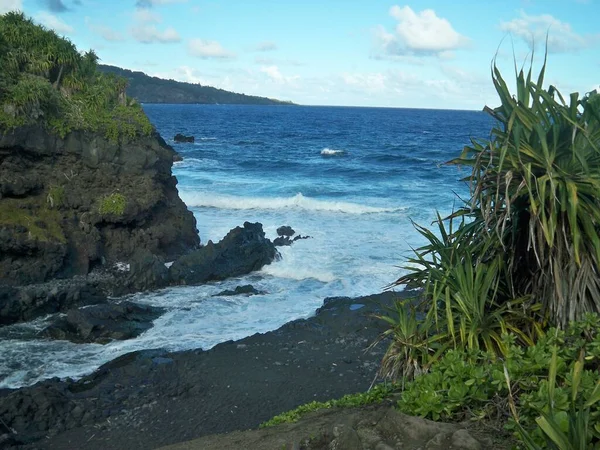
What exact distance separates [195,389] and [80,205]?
9.92 m

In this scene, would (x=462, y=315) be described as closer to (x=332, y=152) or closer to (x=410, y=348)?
(x=410, y=348)

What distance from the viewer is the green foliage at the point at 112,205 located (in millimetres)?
19219

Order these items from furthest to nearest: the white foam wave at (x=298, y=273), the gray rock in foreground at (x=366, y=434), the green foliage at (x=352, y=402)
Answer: the white foam wave at (x=298, y=273)
the green foliage at (x=352, y=402)
the gray rock in foreground at (x=366, y=434)

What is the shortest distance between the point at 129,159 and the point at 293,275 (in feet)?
21.4

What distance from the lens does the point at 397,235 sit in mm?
25375

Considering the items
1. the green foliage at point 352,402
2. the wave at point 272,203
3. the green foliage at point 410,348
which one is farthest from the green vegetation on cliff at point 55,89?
the green foliage at point 410,348

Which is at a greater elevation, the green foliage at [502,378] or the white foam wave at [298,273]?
the green foliage at [502,378]

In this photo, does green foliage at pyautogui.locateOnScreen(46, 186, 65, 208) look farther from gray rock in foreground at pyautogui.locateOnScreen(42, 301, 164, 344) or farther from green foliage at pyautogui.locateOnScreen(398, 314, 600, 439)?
green foliage at pyautogui.locateOnScreen(398, 314, 600, 439)

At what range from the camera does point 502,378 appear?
5.10m

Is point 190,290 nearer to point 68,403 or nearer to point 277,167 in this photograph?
point 68,403

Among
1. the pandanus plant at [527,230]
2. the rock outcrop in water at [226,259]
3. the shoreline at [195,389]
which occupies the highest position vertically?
the pandanus plant at [527,230]

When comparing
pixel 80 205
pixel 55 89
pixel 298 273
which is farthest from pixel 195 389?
pixel 55 89

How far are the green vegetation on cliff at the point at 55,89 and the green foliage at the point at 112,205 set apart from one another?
2146 mm

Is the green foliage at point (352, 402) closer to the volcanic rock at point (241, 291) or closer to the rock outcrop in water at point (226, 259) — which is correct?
the volcanic rock at point (241, 291)
